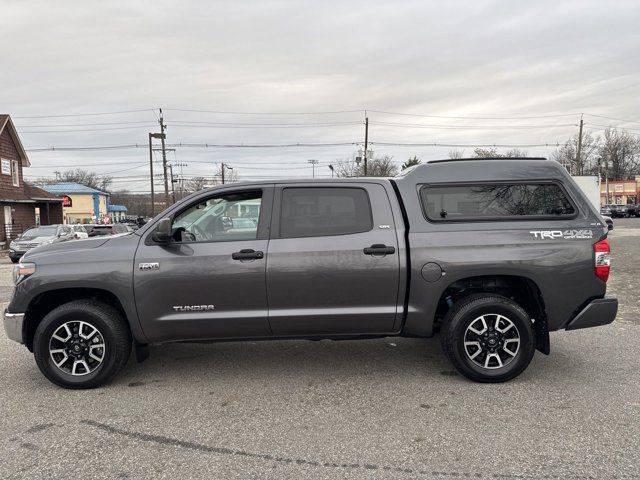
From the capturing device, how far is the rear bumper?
4.34 meters

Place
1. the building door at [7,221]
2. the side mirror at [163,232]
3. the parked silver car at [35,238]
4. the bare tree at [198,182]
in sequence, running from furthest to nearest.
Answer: the bare tree at [198,182] < the building door at [7,221] < the parked silver car at [35,238] < the side mirror at [163,232]

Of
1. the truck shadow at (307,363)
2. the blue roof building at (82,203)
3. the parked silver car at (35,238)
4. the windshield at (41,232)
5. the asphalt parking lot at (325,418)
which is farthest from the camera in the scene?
the blue roof building at (82,203)

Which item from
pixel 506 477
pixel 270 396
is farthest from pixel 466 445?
pixel 270 396

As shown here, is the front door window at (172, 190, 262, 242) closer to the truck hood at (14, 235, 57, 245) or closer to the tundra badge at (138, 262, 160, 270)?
the tundra badge at (138, 262, 160, 270)

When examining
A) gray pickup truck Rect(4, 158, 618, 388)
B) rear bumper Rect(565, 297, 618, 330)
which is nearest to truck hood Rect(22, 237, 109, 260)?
gray pickup truck Rect(4, 158, 618, 388)

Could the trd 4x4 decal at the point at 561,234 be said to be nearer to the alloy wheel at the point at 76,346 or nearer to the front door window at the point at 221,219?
the front door window at the point at 221,219

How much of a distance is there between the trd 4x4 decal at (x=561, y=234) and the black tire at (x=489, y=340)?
0.64 meters

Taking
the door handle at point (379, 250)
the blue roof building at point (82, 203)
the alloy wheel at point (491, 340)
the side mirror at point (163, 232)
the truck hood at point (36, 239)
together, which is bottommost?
the alloy wheel at point (491, 340)

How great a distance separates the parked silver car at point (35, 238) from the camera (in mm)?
18984

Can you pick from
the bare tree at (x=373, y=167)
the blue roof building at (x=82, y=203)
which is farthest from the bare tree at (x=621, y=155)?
the blue roof building at (x=82, y=203)

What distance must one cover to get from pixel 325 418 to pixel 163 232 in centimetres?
206

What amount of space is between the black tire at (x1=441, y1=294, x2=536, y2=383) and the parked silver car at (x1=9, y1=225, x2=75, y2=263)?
1804 cm

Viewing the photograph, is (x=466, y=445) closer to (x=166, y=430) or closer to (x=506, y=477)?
(x=506, y=477)

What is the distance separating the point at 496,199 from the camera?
4512 mm
